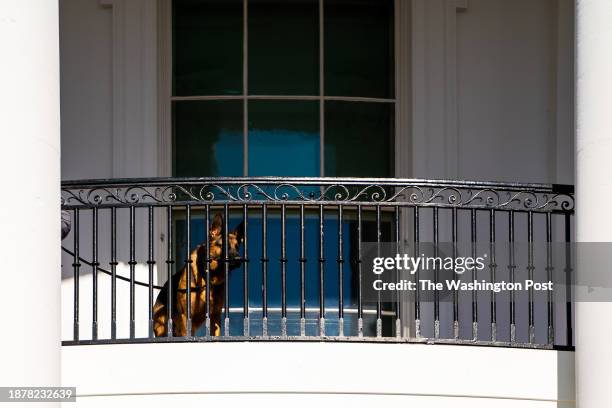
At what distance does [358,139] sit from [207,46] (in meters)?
1.33

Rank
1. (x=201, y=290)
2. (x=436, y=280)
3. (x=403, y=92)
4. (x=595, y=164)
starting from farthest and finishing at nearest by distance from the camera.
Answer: (x=403, y=92)
(x=201, y=290)
(x=436, y=280)
(x=595, y=164)

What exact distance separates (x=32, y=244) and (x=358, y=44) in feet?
15.3

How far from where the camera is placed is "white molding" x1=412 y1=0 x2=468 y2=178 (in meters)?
9.49

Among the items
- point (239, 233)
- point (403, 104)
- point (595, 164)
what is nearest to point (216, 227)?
point (239, 233)

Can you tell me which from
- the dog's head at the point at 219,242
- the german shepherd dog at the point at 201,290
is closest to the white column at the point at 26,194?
the german shepherd dog at the point at 201,290

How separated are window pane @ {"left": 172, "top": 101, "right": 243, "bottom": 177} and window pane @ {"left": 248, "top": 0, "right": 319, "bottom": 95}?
0.29 m

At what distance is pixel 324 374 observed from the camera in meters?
7.25

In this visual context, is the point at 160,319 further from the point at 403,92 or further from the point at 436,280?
the point at 403,92

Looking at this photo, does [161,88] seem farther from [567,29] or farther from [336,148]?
[567,29]

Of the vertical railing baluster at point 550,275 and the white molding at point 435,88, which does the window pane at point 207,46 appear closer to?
the white molding at point 435,88

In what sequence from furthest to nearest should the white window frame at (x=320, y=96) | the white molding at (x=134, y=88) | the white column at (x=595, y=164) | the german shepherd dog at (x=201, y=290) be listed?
the white window frame at (x=320, y=96)
the white molding at (x=134, y=88)
the german shepherd dog at (x=201, y=290)
the white column at (x=595, y=164)

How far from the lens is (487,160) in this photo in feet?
31.7

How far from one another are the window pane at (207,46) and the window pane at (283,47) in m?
0.12

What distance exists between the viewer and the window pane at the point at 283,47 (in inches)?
386
